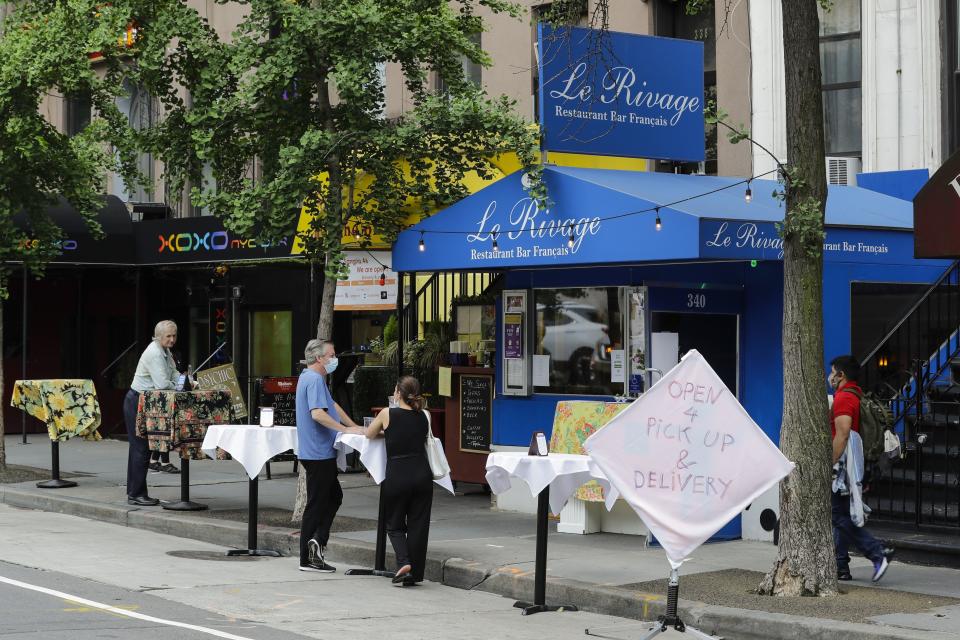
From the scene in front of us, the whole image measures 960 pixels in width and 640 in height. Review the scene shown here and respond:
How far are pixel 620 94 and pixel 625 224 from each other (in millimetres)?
1910

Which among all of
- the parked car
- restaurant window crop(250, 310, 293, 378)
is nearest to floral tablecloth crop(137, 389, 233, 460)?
the parked car

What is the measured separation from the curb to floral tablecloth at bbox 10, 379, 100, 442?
107 centimetres

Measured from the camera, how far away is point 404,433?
1068 centimetres

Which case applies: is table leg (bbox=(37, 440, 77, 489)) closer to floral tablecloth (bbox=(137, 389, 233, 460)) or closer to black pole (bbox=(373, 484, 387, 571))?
floral tablecloth (bbox=(137, 389, 233, 460))

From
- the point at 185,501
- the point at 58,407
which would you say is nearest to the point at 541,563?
the point at 185,501

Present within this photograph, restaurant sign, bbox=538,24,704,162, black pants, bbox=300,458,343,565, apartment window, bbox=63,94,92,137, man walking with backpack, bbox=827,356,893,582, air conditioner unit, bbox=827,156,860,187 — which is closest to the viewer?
man walking with backpack, bbox=827,356,893,582

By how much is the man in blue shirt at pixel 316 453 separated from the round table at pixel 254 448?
0.77 metres

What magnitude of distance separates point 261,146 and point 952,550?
7970mm

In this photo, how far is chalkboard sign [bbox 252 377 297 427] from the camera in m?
17.9

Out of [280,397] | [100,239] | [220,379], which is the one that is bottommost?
[280,397]

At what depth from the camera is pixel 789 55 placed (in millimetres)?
9922

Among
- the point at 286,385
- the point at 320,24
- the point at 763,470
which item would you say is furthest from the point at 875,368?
the point at 286,385

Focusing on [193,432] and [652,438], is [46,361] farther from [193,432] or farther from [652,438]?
[652,438]

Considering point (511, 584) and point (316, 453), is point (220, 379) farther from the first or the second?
point (511, 584)
